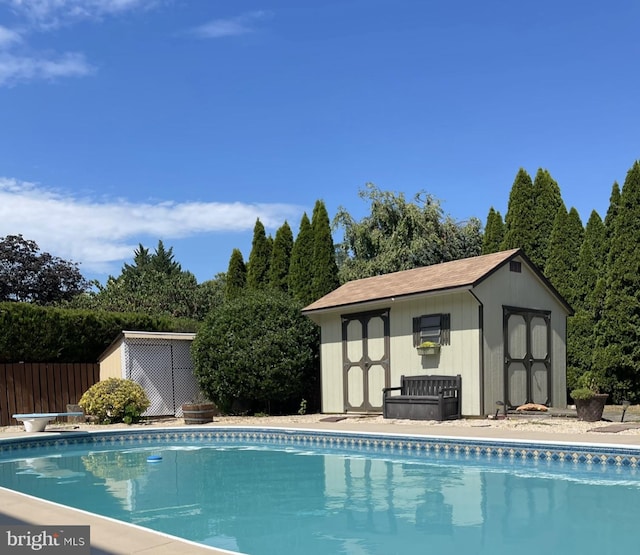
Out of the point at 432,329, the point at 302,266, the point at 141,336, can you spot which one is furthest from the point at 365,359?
the point at 302,266

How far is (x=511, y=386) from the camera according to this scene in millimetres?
15594

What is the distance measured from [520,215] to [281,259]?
28.2 ft

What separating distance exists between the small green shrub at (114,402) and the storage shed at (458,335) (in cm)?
497

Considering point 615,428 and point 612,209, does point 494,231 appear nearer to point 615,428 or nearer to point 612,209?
point 612,209

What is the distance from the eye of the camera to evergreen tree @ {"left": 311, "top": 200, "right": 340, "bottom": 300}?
2288 centimetres

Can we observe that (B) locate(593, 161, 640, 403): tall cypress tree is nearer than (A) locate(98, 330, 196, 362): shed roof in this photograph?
Yes

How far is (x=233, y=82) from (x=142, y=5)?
4.52 metres

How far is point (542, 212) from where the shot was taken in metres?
23.3

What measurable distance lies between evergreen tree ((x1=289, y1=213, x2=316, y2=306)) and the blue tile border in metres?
8.55

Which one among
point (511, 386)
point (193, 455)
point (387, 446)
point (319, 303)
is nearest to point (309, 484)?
point (387, 446)

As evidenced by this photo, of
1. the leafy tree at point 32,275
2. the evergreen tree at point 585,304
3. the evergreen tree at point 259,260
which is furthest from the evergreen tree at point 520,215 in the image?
the leafy tree at point 32,275

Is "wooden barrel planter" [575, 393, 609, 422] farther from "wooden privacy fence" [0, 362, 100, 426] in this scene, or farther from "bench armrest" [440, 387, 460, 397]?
"wooden privacy fence" [0, 362, 100, 426]

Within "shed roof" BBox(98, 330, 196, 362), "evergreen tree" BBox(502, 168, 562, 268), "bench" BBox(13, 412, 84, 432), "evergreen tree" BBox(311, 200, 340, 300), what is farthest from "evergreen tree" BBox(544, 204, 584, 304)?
"bench" BBox(13, 412, 84, 432)

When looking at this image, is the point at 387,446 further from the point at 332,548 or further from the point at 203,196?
the point at 203,196
